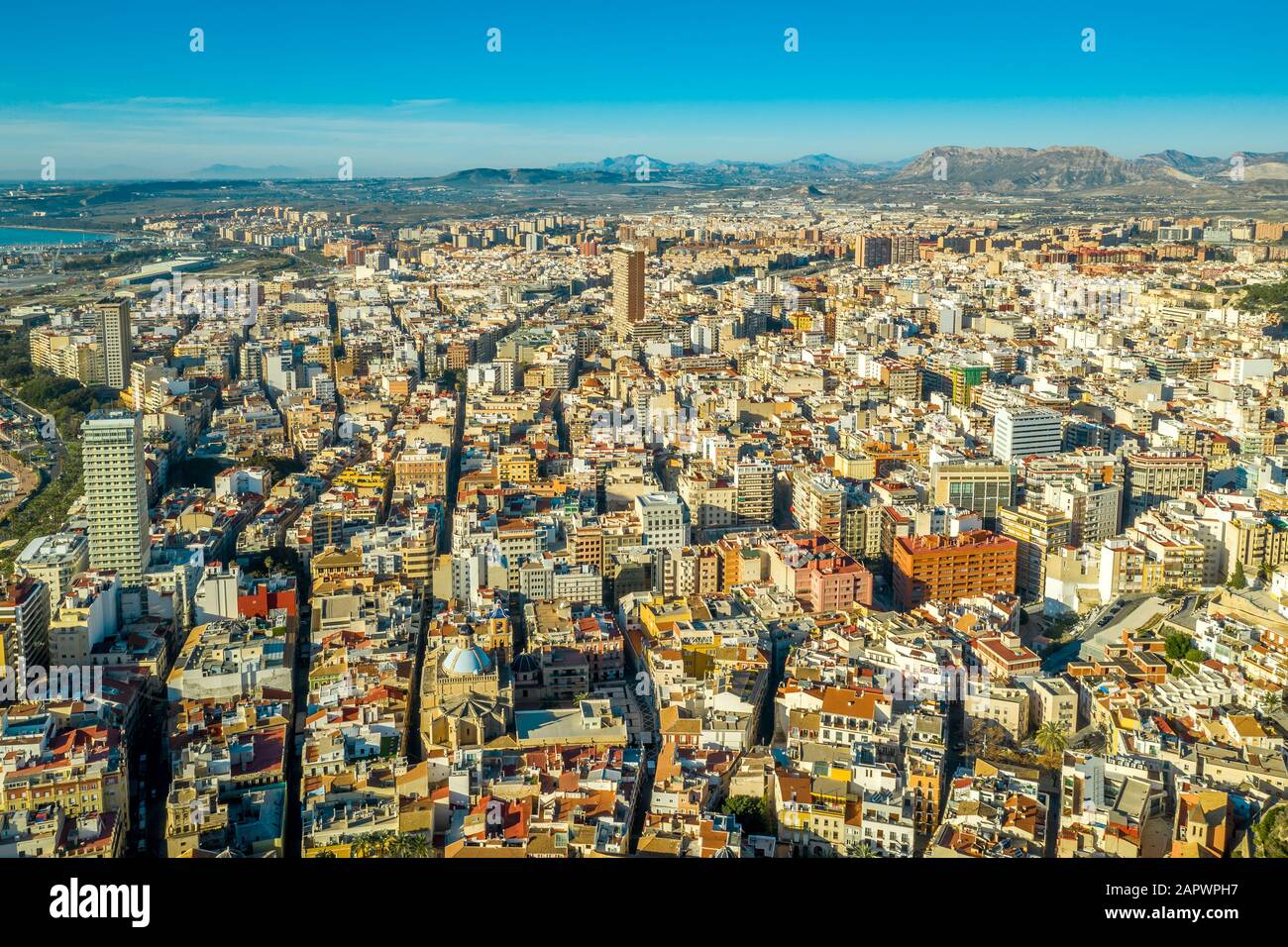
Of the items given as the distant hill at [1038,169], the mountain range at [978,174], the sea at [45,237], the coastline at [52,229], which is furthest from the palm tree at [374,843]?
the distant hill at [1038,169]

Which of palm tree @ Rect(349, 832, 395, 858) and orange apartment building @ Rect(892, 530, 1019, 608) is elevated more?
orange apartment building @ Rect(892, 530, 1019, 608)

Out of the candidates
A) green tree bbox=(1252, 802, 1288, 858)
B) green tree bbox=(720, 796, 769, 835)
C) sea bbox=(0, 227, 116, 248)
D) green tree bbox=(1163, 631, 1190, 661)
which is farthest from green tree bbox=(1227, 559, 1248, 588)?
sea bbox=(0, 227, 116, 248)

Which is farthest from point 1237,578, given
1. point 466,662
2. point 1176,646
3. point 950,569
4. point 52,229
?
point 52,229

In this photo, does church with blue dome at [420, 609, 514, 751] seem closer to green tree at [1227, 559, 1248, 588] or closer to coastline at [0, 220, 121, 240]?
green tree at [1227, 559, 1248, 588]

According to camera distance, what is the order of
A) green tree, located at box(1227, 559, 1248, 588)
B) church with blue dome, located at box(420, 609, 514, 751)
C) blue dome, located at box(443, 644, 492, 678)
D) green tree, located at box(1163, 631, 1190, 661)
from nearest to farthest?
church with blue dome, located at box(420, 609, 514, 751)
blue dome, located at box(443, 644, 492, 678)
green tree, located at box(1163, 631, 1190, 661)
green tree, located at box(1227, 559, 1248, 588)

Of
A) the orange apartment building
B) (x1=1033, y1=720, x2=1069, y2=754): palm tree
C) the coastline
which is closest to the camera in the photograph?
(x1=1033, y1=720, x2=1069, y2=754): palm tree

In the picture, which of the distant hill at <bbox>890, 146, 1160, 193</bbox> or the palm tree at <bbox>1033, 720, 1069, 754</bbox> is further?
the distant hill at <bbox>890, 146, 1160, 193</bbox>

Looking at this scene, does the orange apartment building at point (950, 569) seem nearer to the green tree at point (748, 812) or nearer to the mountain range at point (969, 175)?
the green tree at point (748, 812)
